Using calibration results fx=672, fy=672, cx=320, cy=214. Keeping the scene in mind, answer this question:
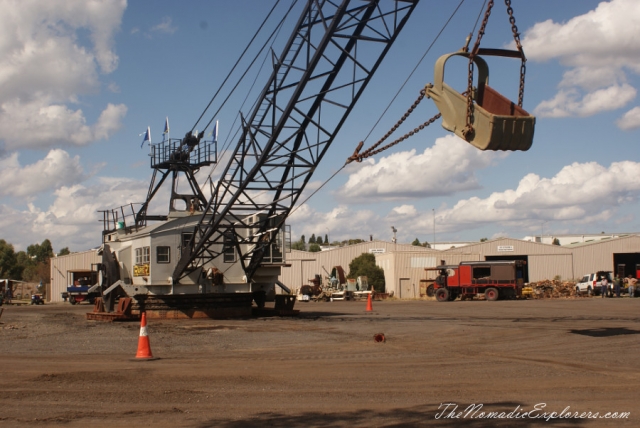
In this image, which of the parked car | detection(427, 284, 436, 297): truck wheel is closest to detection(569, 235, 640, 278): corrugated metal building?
the parked car

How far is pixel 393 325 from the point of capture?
66.3 feet

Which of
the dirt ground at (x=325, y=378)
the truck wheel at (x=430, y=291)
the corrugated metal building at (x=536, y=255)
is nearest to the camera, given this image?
the dirt ground at (x=325, y=378)

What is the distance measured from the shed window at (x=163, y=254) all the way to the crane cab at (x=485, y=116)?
1327cm

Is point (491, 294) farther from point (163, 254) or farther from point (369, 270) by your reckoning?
point (163, 254)

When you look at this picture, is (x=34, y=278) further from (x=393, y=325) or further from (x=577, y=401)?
(x=577, y=401)

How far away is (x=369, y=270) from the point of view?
61.0m

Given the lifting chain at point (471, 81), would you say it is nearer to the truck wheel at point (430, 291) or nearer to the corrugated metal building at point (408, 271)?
the truck wheel at point (430, 291)

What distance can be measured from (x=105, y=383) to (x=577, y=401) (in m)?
6.65

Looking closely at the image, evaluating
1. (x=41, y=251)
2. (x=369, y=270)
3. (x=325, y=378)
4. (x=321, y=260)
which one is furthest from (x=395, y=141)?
(x=41, y=251)

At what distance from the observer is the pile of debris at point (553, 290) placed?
5003cm

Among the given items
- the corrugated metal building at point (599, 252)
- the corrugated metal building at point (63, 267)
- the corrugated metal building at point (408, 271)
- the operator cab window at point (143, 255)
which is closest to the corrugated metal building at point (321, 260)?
the corrugated metal building at point (408, 271)

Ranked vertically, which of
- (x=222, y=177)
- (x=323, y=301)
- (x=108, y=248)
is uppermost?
(x=222, y=177)

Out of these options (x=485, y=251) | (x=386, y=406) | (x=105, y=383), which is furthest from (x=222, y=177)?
(x=485, y=251)

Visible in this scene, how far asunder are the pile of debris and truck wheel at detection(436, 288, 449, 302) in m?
8.80
